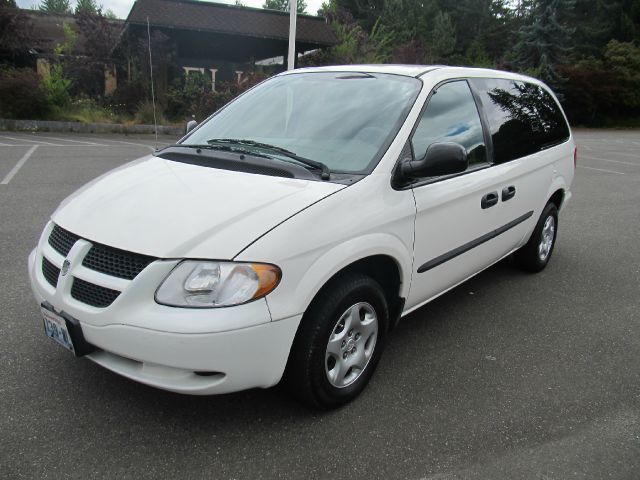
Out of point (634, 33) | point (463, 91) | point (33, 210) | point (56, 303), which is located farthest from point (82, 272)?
point (634, 33)

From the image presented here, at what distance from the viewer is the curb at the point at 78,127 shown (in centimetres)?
1583

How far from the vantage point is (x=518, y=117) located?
441cm

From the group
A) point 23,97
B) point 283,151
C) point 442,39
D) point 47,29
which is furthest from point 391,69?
point 442,39

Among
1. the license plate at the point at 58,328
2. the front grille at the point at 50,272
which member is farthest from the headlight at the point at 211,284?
the front grille at the point at 50,272

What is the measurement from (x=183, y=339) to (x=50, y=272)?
94 cm

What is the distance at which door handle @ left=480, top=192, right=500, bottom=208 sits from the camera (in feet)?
12.2

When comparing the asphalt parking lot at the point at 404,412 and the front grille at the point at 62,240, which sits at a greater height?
the front grille at the point at 62,240

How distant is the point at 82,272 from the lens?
249 cm

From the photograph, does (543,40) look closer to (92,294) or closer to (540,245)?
(540,245)

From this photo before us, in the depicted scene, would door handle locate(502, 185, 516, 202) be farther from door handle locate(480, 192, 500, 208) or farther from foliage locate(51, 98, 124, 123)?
foliage locate(51, 98, 124, 123)

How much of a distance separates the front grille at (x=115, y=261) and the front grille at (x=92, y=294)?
0.07 metres

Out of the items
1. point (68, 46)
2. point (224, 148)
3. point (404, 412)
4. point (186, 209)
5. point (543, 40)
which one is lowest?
point (404, 412)

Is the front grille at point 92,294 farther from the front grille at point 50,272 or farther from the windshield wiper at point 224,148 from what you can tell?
the windshield wiper at point 224,148

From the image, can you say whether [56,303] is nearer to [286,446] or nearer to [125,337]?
[125,337]
